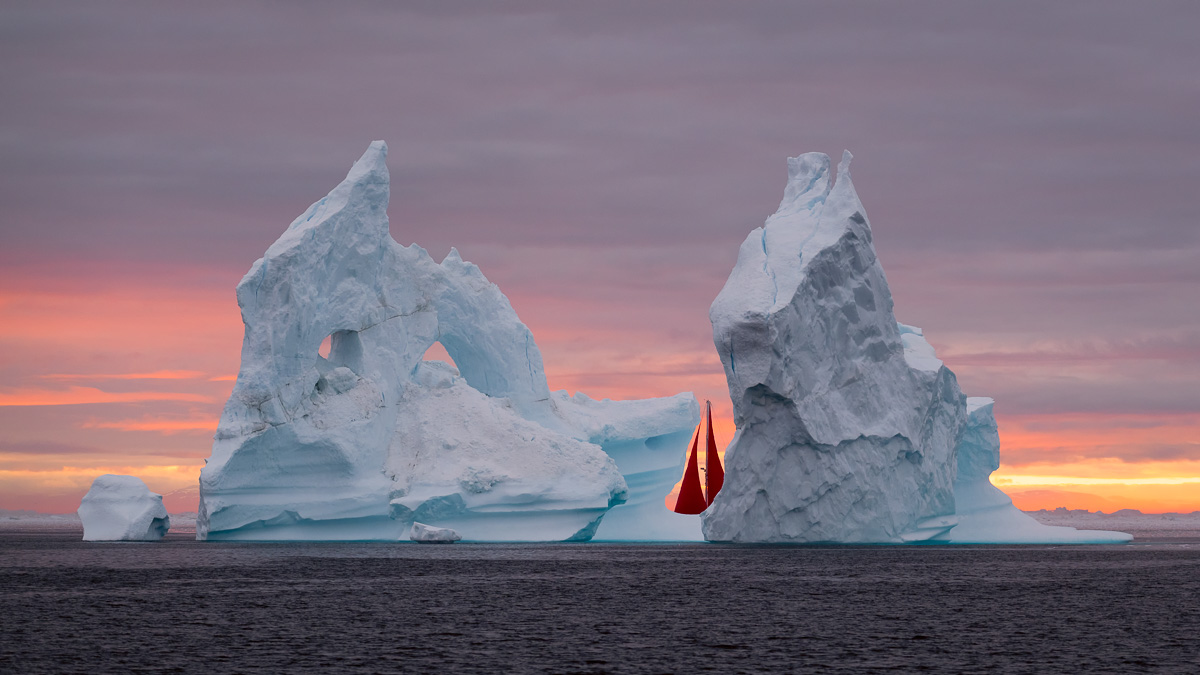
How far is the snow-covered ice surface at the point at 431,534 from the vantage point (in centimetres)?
3934

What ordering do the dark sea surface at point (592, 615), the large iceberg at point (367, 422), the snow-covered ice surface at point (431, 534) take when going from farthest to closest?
the snow-covered ice surface at point (431, 534) < the large iceberg at point (367, 422) < the dark sea surface at point (592, 615)

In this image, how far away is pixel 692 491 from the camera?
48.7 m

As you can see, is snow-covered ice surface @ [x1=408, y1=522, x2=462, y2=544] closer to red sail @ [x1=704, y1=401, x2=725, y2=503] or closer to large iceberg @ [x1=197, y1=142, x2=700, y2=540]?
A: large iceberg @ [x1=197, y1=142, x2=700, y2=540]

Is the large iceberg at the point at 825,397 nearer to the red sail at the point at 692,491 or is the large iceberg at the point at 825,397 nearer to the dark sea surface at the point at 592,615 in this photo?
the dark sea surface at the point at 592,615

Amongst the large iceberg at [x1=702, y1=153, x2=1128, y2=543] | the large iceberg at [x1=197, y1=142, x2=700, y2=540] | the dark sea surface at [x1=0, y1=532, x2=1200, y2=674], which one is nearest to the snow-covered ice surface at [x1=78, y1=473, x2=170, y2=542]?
the large iceberg at [x1=197, y1=142, x2=700, y2=540]

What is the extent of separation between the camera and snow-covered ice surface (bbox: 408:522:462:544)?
129 ft

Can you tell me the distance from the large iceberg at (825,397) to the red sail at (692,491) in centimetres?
914

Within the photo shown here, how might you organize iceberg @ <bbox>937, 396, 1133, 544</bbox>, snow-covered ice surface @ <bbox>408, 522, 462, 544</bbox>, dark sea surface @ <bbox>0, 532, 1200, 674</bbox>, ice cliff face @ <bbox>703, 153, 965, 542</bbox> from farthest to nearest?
iceberg @ <bbox>937, 396, 1133, 544</bbox> → snow-covered ice surface @ <bbox>408, 522, 462, 544</bbox> → ice cliff face @ <bbox>703, 153, 965, 542</bbox> → dark sea surface @ <bbox>0, 532, 1200, 674</bbox>

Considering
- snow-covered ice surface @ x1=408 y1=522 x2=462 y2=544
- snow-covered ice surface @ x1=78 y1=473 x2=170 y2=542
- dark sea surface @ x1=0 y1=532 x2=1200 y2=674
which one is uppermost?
snow-covered ice surface @ x1=78 y1=473 x2=170 y2=542

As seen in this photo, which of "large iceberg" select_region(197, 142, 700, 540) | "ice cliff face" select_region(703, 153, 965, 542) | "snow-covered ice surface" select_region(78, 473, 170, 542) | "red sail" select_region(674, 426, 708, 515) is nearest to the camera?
"ice cliff face" select_region(703, 153, 965, 542)

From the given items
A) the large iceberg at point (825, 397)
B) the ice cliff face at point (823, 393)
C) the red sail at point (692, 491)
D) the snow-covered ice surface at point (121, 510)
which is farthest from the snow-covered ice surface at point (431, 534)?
Answer: the red sail at point (692, 491)

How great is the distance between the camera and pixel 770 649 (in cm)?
1733

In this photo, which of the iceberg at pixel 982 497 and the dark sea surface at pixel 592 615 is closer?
the dark sea surface at pixel 592 615

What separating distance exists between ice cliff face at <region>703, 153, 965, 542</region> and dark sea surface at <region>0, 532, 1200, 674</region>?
2.04 metres
